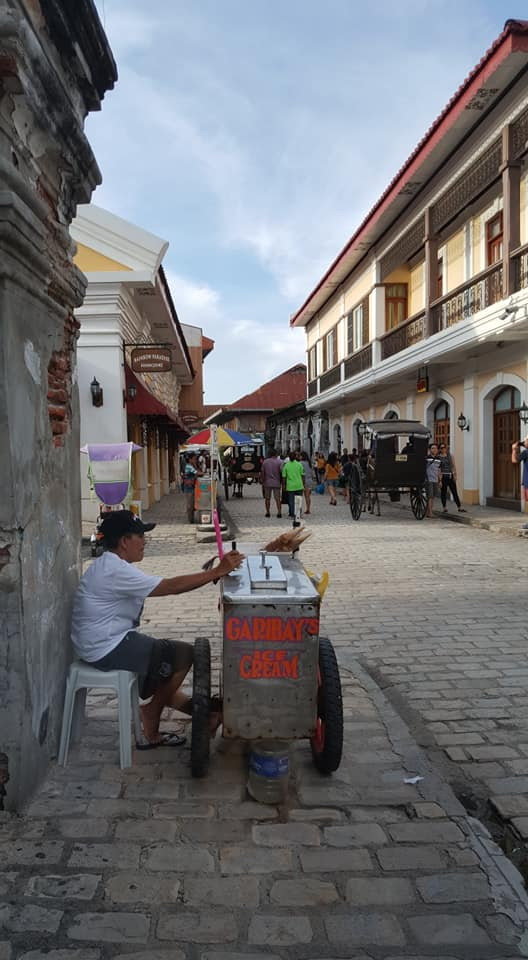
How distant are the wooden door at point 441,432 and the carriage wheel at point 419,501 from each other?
408 cm

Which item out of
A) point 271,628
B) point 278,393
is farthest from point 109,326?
point 278,393

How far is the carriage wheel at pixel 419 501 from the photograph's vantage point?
14562 mm

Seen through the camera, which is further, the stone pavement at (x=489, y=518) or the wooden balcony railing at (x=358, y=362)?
the wooden balcony railing at (x=358, y=362)

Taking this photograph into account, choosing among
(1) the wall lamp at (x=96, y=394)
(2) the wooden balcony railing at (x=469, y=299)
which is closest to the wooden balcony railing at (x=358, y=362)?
(2) the wooden balcony railing at (x=469, y=299)

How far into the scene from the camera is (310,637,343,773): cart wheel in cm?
308

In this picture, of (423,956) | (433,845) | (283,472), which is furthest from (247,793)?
(283,472)

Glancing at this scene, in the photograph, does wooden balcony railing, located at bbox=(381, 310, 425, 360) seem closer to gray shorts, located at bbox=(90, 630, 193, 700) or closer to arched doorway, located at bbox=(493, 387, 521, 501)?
arched doorway, located at bbox=(493, 387, 521, 501)

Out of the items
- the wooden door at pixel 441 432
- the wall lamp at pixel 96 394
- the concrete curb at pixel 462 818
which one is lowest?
the concrete curb at pixel 462 818

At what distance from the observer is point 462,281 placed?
16.6m

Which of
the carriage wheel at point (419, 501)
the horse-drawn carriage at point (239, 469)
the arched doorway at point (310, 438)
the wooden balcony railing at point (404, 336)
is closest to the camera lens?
the carriage wheel at point (419, 501)

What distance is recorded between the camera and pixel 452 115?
516 inches

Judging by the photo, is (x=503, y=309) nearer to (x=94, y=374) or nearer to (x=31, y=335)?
(x=94, y=374)

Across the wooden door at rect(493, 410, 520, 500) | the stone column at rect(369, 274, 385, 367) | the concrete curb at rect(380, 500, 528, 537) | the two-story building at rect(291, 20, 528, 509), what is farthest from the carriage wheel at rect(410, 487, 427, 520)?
the stone column at rect(369, 274, 385, 367)

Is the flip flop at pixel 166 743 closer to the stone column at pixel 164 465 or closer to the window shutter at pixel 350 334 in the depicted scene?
the stone column at pixel 164 465
